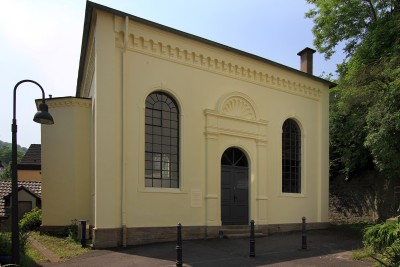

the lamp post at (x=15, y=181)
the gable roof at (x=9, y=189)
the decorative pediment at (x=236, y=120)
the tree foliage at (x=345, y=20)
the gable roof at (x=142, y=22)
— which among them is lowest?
the gable roof at (x=9, y=189)

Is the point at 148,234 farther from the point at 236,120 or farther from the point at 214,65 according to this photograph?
the point at 214,65

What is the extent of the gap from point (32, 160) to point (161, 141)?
2678 cm

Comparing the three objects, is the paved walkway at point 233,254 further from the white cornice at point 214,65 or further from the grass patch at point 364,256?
the white cornice at point 214,65

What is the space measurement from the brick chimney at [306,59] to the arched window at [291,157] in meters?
3.77

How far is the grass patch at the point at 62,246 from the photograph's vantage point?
1080 centimetres

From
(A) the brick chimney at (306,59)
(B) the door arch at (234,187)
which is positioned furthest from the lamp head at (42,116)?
(A) the brick chimney at (306,59)

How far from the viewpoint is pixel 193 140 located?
1410 centimetres

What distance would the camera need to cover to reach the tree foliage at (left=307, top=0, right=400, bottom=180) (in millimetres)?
15188

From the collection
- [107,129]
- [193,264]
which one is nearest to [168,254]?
[193,264]

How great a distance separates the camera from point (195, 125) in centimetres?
1421

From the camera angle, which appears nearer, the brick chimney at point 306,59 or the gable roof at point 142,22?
the gable roof at point 142,22

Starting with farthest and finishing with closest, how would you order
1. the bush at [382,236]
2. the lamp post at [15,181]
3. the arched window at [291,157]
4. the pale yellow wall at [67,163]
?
the arched window at [291,157]
the pale yellow wall at [67,163]
the bush at [382,236]
the lamp post at [15,181]

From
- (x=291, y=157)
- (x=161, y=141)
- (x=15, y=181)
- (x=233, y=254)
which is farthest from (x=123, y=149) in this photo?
(x=291, y=157)

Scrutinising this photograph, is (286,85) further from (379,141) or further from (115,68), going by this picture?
(115,68)
